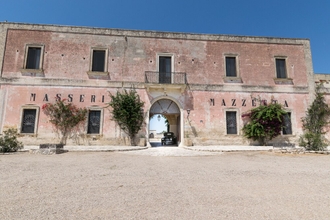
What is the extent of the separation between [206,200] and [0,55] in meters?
15.1

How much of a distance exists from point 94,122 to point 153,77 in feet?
15.5

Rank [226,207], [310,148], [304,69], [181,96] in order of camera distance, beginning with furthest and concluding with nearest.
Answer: [304,69], [181,96], [310,148], [226,207]

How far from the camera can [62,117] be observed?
1206cm

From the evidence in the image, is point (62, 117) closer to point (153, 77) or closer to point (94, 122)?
point (94, 122)

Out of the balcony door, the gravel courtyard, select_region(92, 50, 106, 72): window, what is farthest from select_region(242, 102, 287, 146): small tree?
select_region(92, 50, 106, 72): window

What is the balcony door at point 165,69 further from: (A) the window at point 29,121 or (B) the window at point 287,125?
(B) the window at point 287,125

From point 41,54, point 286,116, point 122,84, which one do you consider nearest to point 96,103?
point 122,84

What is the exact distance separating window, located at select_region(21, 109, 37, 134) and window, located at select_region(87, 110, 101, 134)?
10.3 feet

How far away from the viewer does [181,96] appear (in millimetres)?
13250

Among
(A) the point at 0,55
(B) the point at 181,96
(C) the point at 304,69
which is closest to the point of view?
(A) the point at 0,55

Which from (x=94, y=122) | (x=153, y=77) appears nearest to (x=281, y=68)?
(x=153, y=77)

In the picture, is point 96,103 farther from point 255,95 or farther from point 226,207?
point 226,207

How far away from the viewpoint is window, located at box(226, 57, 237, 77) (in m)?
13.9

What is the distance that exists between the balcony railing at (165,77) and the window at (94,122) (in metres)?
3.92
